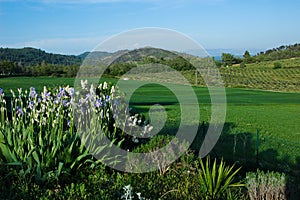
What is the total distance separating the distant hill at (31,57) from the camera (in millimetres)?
51881

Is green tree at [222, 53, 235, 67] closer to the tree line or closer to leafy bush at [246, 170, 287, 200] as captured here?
the tree line

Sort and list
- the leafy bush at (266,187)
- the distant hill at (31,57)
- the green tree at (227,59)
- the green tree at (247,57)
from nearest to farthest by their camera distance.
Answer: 1. the leafy bush at (266,187)
2. the distant hill at (31,57)
3. the green tree at (227,59)
4. the green tree at (247,57)

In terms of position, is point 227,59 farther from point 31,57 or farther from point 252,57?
point 31,57

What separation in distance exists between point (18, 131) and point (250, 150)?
22.5 feet

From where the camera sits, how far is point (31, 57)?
58.8 meters

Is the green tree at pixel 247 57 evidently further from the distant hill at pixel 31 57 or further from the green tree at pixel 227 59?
the distant hill at pixel 31 57

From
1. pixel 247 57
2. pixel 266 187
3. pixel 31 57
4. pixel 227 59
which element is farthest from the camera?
pixel 247 57

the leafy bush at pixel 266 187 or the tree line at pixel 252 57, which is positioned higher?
the tree line at pixel 252 57

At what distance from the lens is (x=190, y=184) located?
15.0 feet

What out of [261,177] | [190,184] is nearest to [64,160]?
[190,184]

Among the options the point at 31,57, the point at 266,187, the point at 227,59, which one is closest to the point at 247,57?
the point at 227,59

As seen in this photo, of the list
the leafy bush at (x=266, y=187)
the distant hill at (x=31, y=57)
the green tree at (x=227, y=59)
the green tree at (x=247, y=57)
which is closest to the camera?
the leafy bush at (x=266, y=187)

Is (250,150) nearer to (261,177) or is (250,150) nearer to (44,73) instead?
(261,177)

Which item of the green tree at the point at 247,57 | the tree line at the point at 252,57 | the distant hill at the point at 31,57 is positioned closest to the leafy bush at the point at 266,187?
the distant hill at the point at 31,57
